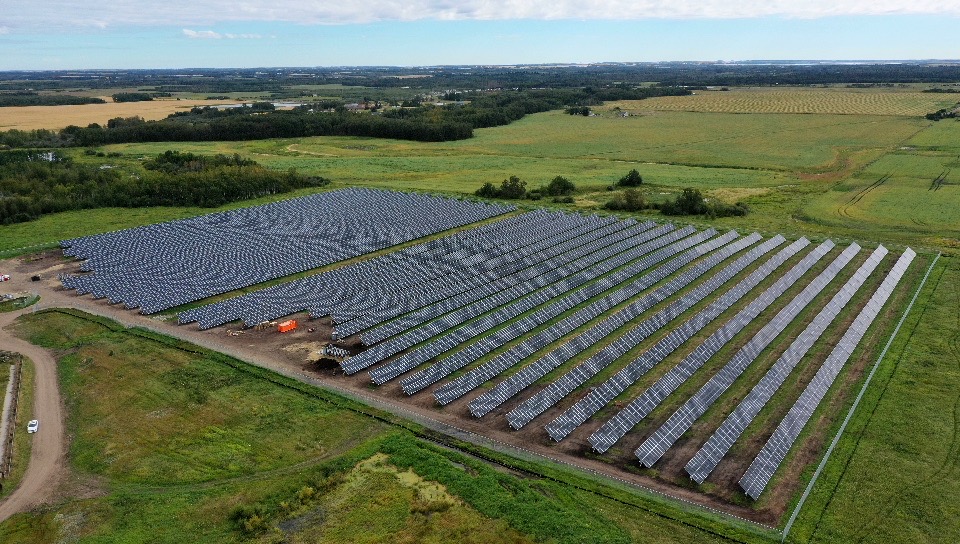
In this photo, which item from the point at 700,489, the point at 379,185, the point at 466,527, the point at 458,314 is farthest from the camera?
the point at 379,185

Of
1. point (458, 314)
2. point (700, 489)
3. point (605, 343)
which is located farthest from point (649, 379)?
point (458, 314)

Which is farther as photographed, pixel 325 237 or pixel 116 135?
pixel 116 135

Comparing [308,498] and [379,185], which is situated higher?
[379,185]

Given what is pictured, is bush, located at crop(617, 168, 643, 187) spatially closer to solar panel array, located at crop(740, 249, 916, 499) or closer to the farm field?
the farm field

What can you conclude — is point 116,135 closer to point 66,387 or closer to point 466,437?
point 66,387

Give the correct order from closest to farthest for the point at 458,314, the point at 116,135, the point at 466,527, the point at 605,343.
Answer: the point at 466,527 → the point at 605,343 → the point at 458,314 → the point at 116,135

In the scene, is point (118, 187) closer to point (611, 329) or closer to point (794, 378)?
point (611, 329)

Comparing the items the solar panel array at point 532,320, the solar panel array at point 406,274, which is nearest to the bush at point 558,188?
the solar panel array at point 406,274
